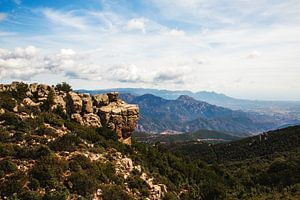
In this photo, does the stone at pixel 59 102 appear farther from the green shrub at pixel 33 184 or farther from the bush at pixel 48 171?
the green shrub at pixel 33 184

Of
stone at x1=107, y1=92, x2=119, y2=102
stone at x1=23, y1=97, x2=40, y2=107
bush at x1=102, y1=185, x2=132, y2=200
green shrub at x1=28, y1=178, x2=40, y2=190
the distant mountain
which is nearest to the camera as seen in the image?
green shrub at x1=28, y1=178, x2=40, y2=190

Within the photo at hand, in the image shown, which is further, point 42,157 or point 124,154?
point 124,154

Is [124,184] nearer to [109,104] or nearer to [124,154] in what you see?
[124,154]

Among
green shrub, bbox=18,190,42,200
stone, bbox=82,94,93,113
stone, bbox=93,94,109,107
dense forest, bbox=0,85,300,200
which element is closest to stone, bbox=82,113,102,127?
stone, bbox=82,94,93,113

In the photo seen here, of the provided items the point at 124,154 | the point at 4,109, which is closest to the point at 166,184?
the point at 124,154

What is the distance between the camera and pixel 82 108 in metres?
74.2

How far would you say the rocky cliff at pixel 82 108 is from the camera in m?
69.8

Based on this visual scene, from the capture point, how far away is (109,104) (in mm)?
80812

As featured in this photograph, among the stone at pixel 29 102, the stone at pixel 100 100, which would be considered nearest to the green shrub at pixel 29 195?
the stone at pixel 29 102

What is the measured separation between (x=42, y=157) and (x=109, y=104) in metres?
39.2

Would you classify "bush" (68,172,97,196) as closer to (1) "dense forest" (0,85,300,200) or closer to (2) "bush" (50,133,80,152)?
(1) "dense forest" (0,85,300,200)

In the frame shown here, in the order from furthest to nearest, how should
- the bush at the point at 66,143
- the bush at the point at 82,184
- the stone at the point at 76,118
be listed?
→ the stone at the point at 76,118
the bush at the point at 66,143
the bush at the point at 82,184

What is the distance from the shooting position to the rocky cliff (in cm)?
6981

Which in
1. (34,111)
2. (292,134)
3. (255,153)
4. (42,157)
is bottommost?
(255,153)
